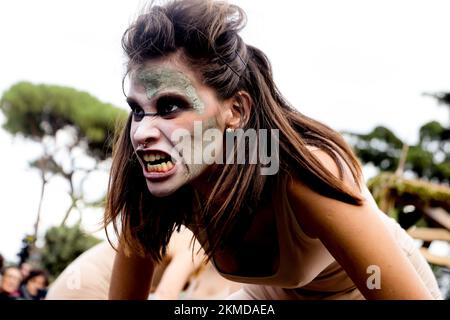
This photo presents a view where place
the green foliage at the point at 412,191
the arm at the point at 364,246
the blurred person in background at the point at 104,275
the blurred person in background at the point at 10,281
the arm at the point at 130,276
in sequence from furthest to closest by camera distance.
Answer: the green foliage at the point at 412,191
the blurred person in background at the point at 10,281
the blurred person in background at the point at 104,275
the arm at the point at 130,276
the arm at the point at 364,246

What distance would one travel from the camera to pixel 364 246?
1.83 m

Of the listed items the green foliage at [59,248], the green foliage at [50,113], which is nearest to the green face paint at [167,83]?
the green foliage at [59,248]

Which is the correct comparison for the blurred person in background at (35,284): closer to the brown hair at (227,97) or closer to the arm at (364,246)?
the brown hair at (227,97)

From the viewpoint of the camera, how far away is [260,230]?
90.4 inches

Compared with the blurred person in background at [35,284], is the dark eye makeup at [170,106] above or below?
above

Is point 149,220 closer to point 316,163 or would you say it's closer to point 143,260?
point 143,260

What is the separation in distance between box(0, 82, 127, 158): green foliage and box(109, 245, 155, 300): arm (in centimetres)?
1702

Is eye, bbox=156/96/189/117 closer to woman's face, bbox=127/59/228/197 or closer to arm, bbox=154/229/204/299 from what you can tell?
woman's face, bbox=127/59/228/197

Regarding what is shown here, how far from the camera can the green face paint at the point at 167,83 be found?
6.64ft

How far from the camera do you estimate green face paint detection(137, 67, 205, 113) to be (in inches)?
79.7

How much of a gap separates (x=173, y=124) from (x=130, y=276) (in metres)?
0.79

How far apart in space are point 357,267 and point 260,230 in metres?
0.51

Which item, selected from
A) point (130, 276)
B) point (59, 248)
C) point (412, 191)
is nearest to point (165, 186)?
point (130, 276)
